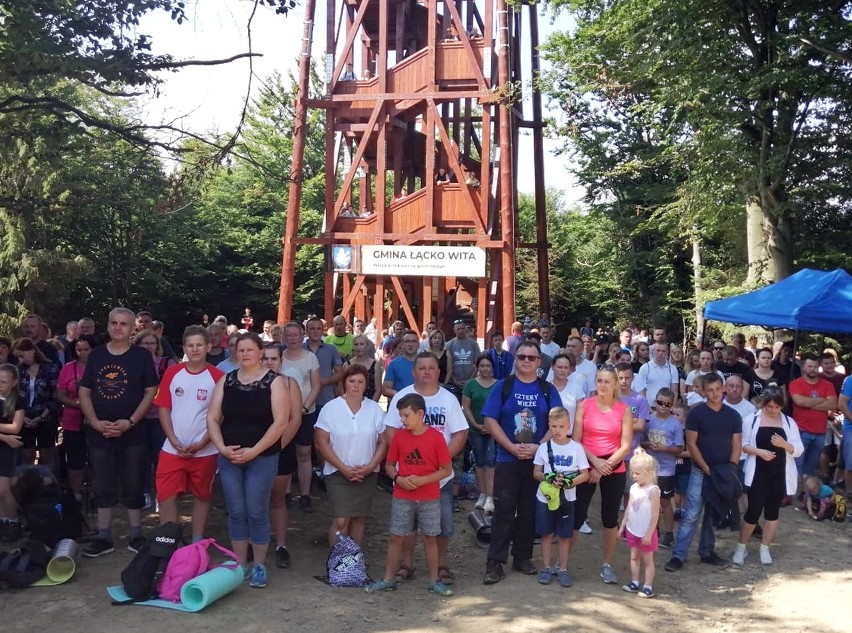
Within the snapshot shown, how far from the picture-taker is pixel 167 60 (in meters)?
7.37

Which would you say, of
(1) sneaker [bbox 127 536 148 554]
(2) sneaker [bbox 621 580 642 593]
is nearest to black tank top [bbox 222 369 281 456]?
(1) sneaker [bbox 127 536 148 554]

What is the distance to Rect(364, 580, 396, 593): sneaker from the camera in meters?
5.38

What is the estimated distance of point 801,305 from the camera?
9.82 meters

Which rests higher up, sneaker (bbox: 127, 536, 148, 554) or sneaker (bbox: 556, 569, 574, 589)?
sneaker (bbox: 127, 536, 148, 554)

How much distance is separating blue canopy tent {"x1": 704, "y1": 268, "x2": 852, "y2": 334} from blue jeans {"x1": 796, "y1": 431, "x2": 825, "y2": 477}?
190 centimetres

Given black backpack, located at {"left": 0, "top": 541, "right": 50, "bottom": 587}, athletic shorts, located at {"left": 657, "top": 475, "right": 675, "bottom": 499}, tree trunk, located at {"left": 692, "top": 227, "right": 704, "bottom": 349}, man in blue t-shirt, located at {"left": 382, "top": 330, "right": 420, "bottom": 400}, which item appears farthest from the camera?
tree trunk, located at {"left": 692, "top": 227, "right": 704, "bottom": 349}

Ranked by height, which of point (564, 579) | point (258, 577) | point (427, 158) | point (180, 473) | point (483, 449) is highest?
point (427, 158)

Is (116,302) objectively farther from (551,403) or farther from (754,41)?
(551,403)

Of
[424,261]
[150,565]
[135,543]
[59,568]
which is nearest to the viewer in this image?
[150,565]

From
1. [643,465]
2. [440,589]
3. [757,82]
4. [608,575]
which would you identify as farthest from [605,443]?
[757,82]

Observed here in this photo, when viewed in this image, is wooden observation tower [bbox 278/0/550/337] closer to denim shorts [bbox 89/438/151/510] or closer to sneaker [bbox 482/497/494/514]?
sneaker [bbox 482/497/494/514]

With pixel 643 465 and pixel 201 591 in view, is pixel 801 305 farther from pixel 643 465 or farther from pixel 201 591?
pixel 201 591

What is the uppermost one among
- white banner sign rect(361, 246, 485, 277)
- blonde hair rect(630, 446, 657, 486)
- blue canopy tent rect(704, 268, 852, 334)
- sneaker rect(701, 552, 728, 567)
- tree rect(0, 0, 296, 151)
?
tree rect(0, 0, 296, 151)

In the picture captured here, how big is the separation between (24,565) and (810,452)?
755 centimetres
